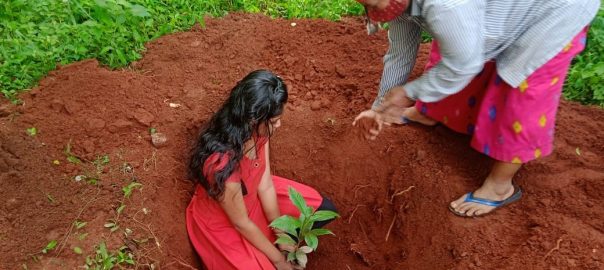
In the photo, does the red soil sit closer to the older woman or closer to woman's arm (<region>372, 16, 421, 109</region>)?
the older woman

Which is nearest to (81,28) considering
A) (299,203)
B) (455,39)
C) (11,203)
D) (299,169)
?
(11,203)

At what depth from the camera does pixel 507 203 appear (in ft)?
7.43

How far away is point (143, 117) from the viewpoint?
250cm

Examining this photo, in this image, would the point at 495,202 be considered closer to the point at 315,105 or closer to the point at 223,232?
the point at 315,105

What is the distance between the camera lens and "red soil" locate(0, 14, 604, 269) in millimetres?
2078

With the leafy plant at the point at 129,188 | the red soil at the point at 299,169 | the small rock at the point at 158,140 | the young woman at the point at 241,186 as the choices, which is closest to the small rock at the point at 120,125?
the red soil at the point at 299,169

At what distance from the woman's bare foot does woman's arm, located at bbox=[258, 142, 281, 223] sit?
0.77m

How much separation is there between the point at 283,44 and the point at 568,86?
1.68m

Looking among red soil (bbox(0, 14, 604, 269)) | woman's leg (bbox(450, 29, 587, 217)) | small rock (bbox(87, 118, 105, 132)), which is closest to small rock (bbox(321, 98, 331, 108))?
red soil (bbox(0, 14, 604, 269))

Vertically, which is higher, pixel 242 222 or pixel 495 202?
pixel 495 202

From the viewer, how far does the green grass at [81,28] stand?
9.21ft

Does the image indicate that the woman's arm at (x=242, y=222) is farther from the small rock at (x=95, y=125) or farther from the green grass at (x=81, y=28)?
the green grass at (x=81, y=28)

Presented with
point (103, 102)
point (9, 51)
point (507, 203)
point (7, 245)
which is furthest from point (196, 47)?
point (507, 203)

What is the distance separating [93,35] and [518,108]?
238 centimetres
